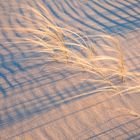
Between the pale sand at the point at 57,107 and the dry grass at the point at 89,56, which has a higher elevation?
the dry grass at the point at 89,56

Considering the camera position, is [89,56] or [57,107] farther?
[89,56]

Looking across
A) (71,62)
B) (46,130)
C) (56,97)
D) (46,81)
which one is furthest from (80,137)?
(71,62)

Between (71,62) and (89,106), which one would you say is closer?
(89,106)

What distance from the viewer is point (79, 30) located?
5.16 m

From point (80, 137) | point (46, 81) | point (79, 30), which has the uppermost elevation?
point (79, 30)

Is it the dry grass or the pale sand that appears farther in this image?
the dry grass

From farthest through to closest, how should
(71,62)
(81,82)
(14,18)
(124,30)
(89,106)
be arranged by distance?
1. (14,18)
2. (124,30)
3. (71,62)
4. (81,82)
5. (89,106)

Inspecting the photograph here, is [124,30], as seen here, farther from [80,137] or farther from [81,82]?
[80,137]

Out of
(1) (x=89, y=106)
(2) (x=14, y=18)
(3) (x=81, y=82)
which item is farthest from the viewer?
(2) (x=14, y=18)

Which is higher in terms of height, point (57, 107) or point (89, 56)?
point (89, 56)

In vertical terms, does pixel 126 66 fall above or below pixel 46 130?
above

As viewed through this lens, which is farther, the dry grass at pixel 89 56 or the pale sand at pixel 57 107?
the dry grass at pixel 89 56

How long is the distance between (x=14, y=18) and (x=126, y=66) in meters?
2.08

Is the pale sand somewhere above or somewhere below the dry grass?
below
